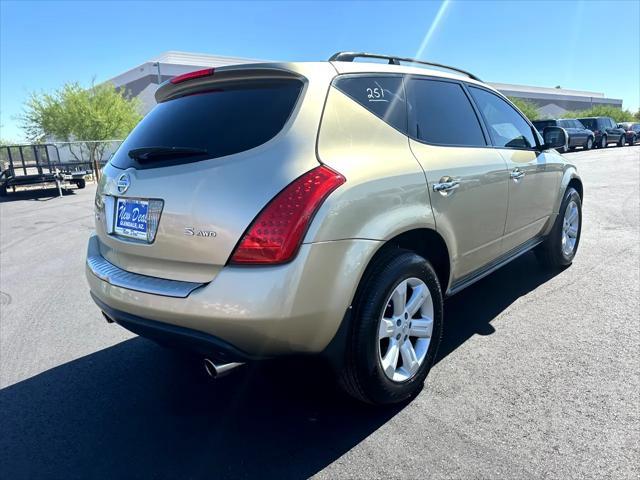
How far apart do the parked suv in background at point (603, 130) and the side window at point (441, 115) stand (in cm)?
3007

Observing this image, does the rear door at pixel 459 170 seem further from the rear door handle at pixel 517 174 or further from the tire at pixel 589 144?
the tire at pixel 589 144

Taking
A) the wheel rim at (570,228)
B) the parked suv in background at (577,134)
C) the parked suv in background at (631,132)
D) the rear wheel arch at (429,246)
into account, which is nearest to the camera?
the rear wheel arch at (429,246)

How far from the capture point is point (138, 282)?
2.36 meters

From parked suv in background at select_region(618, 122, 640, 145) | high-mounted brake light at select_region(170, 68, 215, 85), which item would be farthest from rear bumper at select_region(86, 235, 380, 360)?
parked suv in background at select_region(618, 122, 640, 145)

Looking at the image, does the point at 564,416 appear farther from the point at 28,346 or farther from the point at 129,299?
the point at 28,346

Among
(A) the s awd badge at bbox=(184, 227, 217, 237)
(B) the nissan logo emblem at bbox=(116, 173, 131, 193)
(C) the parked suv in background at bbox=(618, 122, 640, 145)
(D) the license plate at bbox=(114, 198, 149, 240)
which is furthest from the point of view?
(C) the parked suv in background at bbox=(618, 122, 640, 145)

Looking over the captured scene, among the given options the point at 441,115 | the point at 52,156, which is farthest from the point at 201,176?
the point at 52,156

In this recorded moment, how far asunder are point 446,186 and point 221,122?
4.51 ft

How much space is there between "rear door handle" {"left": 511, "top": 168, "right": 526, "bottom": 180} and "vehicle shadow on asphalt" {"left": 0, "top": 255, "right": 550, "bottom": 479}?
53.4 inches

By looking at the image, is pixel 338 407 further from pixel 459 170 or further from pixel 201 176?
pixel 459 170

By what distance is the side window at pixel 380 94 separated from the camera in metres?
2.55

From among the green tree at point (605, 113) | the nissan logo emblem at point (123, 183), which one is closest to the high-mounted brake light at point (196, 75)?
the nissan logo emblem at point (123, 183)

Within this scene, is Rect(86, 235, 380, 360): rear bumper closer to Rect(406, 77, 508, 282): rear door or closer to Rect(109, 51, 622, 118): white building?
Rect(406, 77, 508, 282): rear door

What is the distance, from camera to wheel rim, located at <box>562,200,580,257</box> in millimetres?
4840
